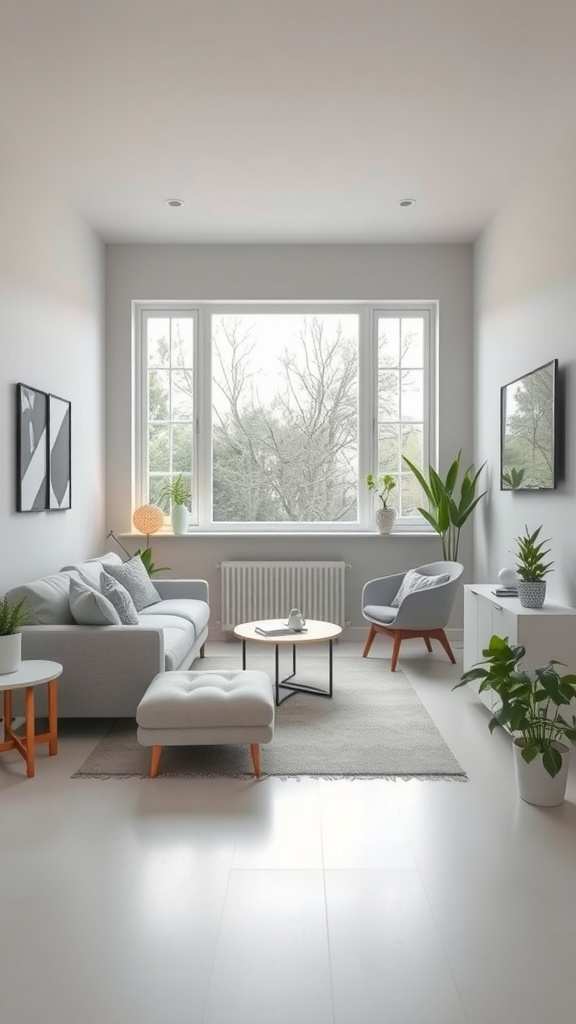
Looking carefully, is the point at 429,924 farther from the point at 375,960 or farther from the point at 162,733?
the point at 162,733

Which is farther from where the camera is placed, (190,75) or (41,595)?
(41,595)

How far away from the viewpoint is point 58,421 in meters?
4.80

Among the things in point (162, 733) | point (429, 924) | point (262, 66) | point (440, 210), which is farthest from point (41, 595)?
point (440, 210)

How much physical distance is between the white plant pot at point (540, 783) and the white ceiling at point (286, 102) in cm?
303

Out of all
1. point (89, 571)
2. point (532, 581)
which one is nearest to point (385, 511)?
point (532, 581)

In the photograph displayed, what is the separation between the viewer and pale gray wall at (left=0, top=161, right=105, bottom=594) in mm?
4055

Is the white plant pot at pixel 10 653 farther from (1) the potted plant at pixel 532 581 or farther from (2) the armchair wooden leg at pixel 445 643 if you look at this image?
(2) the armchair wooden leg at pixel 445 643

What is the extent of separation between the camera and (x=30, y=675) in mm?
3199

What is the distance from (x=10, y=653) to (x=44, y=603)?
516 mm

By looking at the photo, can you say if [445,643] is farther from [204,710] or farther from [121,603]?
[204,710]

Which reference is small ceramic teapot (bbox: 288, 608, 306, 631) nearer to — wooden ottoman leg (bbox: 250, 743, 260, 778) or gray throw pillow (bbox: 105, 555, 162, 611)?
gray throw pillow (bbox: 105, 555, 162, 611)

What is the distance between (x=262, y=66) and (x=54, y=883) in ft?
11.5

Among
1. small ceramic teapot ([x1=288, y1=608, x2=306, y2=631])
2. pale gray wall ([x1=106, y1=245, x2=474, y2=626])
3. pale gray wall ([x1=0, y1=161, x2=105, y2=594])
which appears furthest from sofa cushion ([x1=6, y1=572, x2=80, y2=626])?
pale gray wall ([x1=106, y1=245, x2=474, y2=626])

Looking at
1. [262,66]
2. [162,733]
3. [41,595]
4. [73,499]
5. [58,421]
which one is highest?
[262,66]
